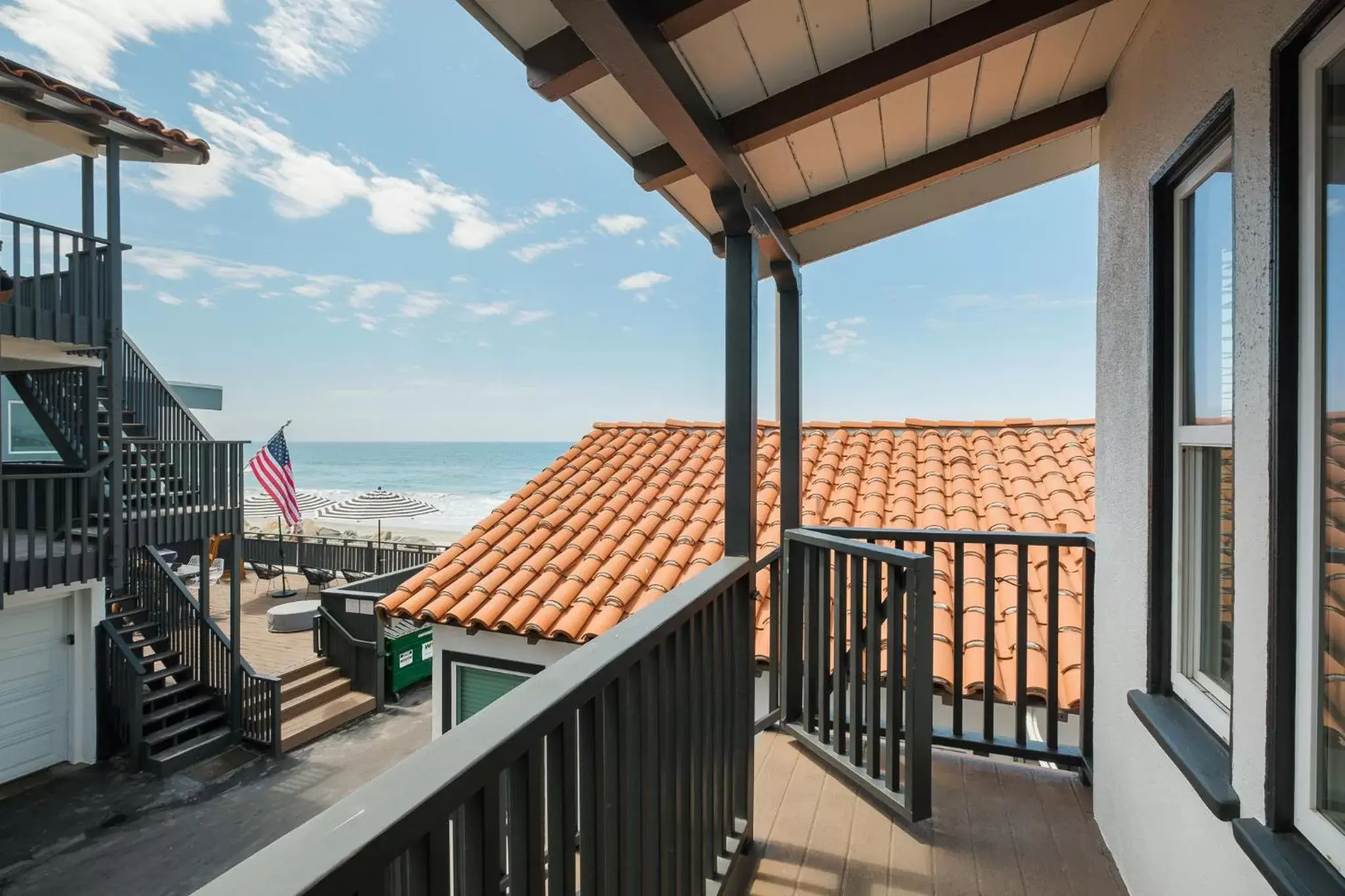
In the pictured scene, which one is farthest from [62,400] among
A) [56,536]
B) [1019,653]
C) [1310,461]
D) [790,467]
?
[1310,461]

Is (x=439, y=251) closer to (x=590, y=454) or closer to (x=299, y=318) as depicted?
(x=299, y=318)

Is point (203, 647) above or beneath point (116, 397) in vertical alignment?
beneath

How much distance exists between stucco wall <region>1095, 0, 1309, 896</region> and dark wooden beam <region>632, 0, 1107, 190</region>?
30 centimetres

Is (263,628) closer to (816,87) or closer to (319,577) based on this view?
(319,577)

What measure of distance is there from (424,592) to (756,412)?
362 centimetres

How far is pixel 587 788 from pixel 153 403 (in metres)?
9.53

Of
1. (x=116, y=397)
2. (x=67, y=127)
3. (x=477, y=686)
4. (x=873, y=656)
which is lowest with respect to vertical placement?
(x=477, y=686)

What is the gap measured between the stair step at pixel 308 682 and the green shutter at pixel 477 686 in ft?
14.8

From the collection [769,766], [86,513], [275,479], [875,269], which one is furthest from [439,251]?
[769,766]

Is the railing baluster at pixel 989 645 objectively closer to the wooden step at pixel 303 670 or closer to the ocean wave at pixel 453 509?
the wooden step at pixel 303 670

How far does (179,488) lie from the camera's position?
25.0 feet

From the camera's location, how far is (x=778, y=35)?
1.70m

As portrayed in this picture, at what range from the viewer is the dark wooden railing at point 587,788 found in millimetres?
615

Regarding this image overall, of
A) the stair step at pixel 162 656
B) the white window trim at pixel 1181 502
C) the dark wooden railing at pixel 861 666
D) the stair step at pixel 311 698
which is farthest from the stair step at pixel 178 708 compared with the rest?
the white window trim at pixel 1181 502
